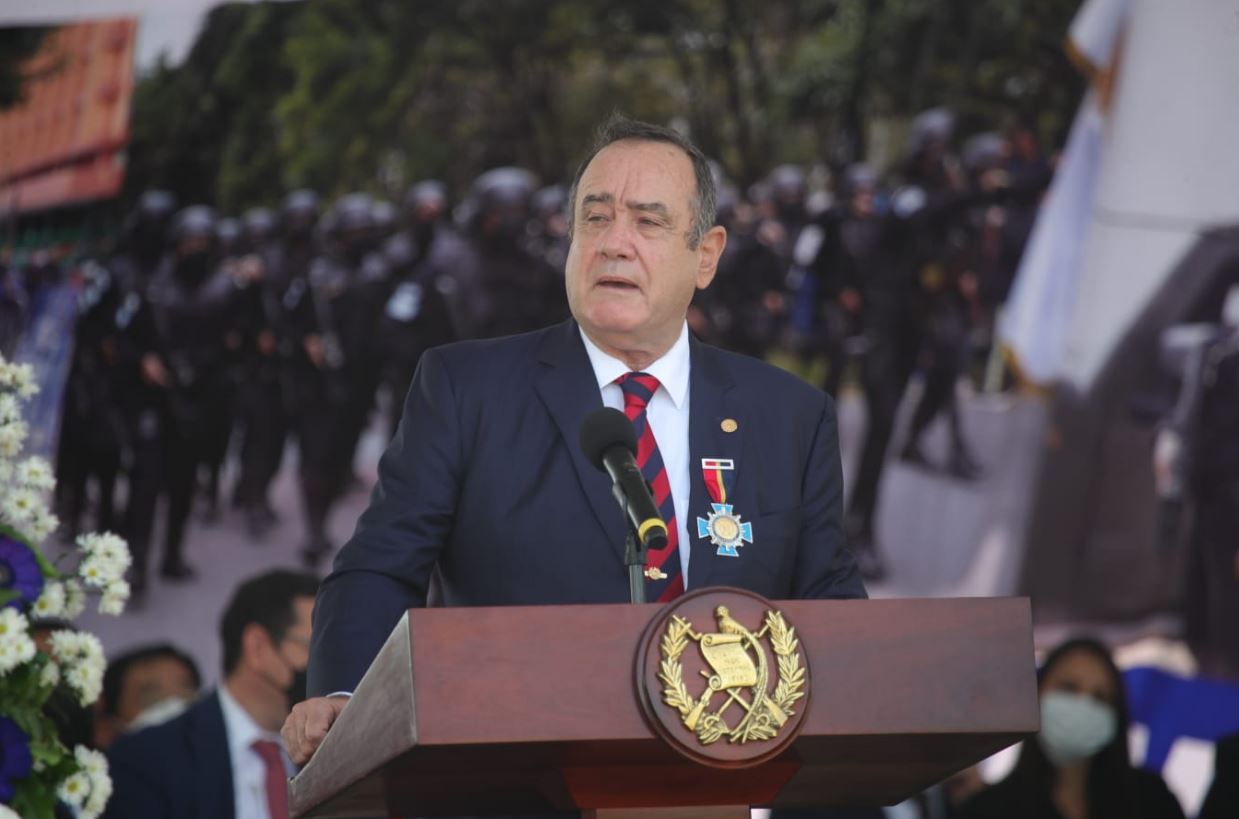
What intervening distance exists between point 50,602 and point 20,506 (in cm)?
18

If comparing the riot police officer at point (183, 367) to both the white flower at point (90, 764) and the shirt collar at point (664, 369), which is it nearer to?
the white flower at point (90, 764)

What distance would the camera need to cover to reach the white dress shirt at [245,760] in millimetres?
4391

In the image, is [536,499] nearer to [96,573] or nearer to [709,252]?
[709,252]

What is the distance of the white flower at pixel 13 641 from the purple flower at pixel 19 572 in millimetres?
108

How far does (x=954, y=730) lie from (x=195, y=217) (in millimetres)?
6626

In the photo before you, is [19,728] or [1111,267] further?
[1111,267]

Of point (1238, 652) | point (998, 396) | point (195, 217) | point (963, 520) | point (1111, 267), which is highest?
point (195, 217)

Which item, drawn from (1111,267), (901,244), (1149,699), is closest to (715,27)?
(901,244)

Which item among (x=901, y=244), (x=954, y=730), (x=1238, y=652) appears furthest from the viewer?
(x=901, y=244)

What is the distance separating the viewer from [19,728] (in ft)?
9.87

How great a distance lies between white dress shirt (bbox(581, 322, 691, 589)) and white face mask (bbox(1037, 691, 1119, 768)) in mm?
3405

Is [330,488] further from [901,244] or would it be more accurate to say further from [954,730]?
[954,730]

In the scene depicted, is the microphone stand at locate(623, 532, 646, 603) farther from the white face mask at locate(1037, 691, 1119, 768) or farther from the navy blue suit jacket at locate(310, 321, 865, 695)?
the white face mask at locate(1037, 691, 1119, 768)

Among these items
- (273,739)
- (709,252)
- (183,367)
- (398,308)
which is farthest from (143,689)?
(709,252)
